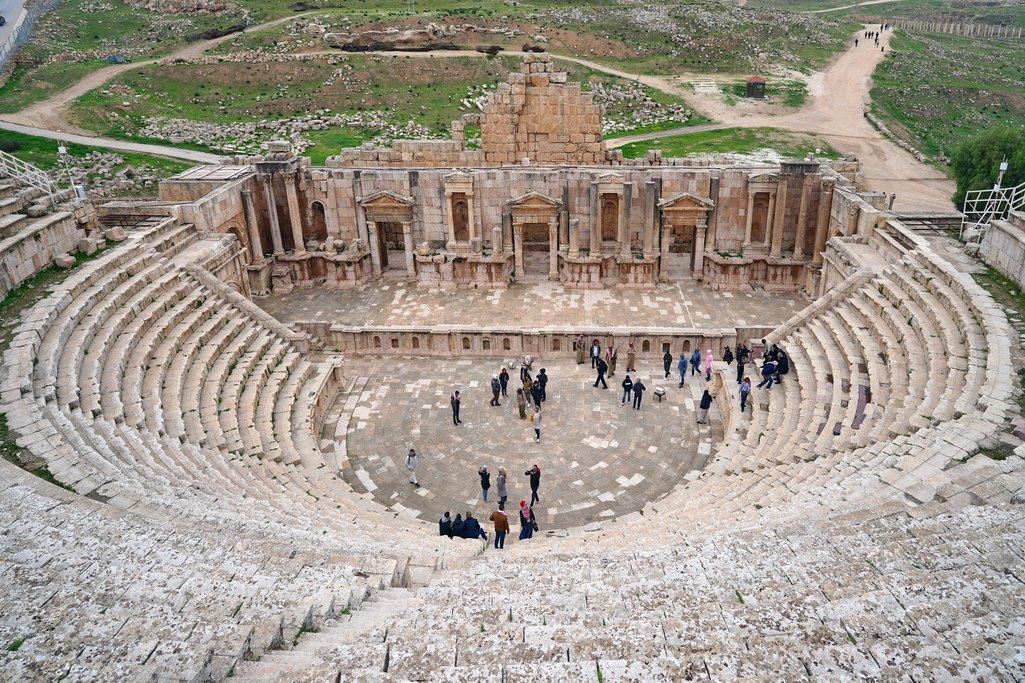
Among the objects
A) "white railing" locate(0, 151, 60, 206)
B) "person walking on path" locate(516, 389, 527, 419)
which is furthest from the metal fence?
"person walking on path" locate(516, 389, 527, 419)

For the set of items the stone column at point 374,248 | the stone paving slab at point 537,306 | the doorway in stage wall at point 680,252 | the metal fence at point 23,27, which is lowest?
the stone paving slab at point 537,306

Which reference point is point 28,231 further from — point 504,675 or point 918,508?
point 918,508

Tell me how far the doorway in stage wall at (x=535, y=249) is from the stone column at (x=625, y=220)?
9.78 ft

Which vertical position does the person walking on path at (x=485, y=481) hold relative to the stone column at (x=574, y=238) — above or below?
below

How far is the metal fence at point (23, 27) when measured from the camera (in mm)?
54406

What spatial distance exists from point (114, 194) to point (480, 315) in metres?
24.4

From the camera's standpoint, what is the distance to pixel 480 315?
23344 millimetres

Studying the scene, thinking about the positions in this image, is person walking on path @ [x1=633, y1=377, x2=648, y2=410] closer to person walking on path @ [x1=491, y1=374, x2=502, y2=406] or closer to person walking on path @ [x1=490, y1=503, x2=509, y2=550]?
person walking on path @ [x1=491, y1=374, x2=502, y2=406]

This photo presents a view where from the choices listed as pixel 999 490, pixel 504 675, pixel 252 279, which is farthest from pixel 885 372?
pixel 252 279

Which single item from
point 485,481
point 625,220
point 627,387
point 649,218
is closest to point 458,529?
point 485,481

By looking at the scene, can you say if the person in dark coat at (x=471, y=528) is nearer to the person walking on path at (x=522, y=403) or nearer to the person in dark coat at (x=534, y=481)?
the person in dark coat at (x=534, y=481)

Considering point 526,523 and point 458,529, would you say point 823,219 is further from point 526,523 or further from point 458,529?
point 458,529

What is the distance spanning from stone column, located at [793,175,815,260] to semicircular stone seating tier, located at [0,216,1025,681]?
756 cm

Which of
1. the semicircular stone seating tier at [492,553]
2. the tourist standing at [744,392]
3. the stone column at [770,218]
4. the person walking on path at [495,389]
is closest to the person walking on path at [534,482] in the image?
the semicircular stone seating tier at [492,553]
